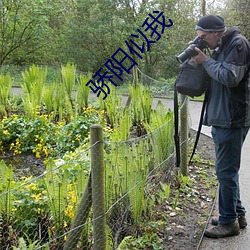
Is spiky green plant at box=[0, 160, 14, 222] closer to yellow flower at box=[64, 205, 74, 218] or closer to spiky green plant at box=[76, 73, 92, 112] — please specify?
yellow flower at box=[64, 205, 74, 218]

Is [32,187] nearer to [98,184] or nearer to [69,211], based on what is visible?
A: [69,211]

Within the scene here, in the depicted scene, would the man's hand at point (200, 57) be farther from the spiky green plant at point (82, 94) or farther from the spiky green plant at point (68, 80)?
the spiky green plant at point (68, 80)

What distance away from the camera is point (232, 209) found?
3.18 meters

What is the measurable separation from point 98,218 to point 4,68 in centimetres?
1222

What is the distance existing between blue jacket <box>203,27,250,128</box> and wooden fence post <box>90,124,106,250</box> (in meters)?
1.04

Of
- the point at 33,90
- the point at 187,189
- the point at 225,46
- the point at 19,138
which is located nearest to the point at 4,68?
the point at 33,90

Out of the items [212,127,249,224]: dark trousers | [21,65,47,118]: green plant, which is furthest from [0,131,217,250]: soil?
[21,65,47,118]: green plant

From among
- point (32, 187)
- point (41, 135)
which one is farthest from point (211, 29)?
point (41, 135)

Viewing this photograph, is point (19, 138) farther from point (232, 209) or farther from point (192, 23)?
point (192, 23)

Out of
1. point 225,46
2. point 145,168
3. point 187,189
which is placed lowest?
point 187,189

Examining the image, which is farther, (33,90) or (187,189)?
(33,90)

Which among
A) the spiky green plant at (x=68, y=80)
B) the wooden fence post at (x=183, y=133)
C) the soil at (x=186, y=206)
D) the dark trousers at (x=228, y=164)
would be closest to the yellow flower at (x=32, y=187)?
the soil at (x=186, y=206)

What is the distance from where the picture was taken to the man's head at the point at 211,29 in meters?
2.91

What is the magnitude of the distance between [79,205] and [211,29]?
62.8 inches
